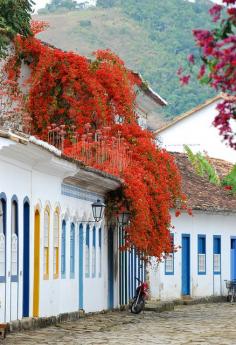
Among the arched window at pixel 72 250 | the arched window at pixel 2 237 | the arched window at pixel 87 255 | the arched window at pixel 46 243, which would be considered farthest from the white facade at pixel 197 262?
the arched window at pixel 2 237

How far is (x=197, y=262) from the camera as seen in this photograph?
44.0 meters

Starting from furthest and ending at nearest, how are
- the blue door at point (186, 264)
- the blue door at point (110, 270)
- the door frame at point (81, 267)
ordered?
1. the blue door at point (186, 264)
2. the blue door at point (110, 270)
3. the door frame at point (81, 267)

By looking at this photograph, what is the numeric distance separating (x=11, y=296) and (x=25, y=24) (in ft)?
37.5

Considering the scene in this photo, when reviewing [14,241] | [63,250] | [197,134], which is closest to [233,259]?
[197,134]

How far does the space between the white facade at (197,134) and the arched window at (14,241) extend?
3458 cm

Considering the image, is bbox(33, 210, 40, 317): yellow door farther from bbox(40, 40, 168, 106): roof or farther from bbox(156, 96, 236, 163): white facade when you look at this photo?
bbox(156, 96, 236, 163): white facade

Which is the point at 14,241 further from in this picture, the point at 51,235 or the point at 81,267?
the point at 81,267

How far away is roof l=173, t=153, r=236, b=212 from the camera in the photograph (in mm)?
43812

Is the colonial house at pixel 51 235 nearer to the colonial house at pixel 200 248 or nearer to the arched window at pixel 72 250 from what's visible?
the arched window at pixel 72 250

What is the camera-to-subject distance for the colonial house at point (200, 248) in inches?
1656

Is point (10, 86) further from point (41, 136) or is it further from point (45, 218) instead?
point (45, 218)

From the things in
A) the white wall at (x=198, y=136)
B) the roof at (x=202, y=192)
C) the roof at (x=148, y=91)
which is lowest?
the roof at (x=202, y=192)

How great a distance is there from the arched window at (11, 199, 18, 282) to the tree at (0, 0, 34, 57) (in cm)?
853

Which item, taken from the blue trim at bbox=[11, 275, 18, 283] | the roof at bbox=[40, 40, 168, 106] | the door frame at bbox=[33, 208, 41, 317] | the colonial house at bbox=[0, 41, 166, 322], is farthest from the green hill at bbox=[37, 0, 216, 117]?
the blue trim at bbox=[11, 275, 18, 283]
